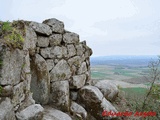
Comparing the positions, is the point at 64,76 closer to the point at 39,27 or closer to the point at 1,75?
the point at 39,27

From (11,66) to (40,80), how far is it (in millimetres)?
2212

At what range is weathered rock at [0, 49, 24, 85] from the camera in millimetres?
4853

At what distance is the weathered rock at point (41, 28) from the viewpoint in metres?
7.02

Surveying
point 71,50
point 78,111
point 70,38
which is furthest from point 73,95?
point 70,38

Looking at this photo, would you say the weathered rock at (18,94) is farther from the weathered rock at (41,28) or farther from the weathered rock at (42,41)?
the weathered rock at (41,28)

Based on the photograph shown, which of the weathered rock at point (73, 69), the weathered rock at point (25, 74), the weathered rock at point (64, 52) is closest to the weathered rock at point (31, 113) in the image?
the weathered rock at point (25, 74)

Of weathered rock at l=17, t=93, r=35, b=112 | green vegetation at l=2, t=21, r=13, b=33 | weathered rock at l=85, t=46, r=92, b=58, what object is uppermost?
green vegetation at l=2, t=21, r=13, b=33

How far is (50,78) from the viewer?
25.1ft

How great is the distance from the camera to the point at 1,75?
4.78 meters

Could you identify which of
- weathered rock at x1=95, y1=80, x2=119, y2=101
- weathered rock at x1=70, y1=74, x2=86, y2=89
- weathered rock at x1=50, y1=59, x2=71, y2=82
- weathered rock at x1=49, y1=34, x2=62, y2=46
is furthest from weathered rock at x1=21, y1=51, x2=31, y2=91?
weathered rock at x1=95, y1=80, x2=119, y2=101

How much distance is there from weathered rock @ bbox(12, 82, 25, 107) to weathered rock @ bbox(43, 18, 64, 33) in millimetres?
2908

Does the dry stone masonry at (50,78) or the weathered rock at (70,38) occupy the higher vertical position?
the weathered rock at (70,38)

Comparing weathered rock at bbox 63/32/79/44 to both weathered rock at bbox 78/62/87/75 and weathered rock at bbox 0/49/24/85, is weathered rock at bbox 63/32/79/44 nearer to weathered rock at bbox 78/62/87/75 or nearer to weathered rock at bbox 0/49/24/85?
weathered rock at bbox 78/62/87/75

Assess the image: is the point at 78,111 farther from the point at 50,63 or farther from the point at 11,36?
the point at 11,36
